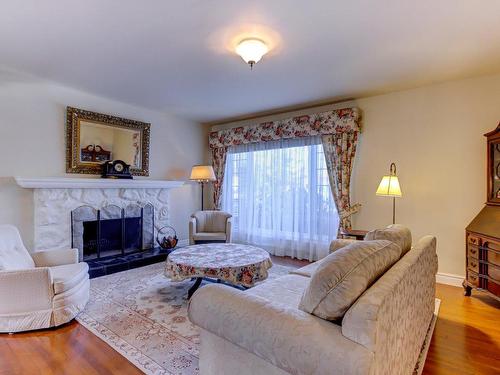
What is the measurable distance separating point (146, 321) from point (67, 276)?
2.65 ft

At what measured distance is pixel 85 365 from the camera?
188 centimetres

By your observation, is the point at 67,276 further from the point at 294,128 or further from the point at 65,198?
the point at 294,128

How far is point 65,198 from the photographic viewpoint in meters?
3.92

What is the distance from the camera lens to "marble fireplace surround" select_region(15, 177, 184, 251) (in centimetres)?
366

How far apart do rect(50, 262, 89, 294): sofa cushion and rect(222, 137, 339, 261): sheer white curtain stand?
3.01 m

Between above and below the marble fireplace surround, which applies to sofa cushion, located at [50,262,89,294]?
below

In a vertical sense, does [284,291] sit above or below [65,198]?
below

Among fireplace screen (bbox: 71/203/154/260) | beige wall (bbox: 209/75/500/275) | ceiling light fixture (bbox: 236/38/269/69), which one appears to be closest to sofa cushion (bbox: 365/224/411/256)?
ceiling light fixture (bbox: 236/38/269/69)

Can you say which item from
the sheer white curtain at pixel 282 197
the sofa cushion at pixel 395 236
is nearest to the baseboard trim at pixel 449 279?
the sheer white curtain at pixel 282 197

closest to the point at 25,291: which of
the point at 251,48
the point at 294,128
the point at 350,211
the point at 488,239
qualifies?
the point at 251,48

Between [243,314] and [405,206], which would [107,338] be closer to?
[243,314]

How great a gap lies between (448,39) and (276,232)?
3.48 m

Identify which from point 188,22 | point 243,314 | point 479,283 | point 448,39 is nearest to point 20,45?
point 188,22

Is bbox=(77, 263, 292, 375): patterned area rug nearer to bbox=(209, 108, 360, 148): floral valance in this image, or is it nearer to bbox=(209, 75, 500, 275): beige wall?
bbox=(209, 108, 360, 148): floral valance
